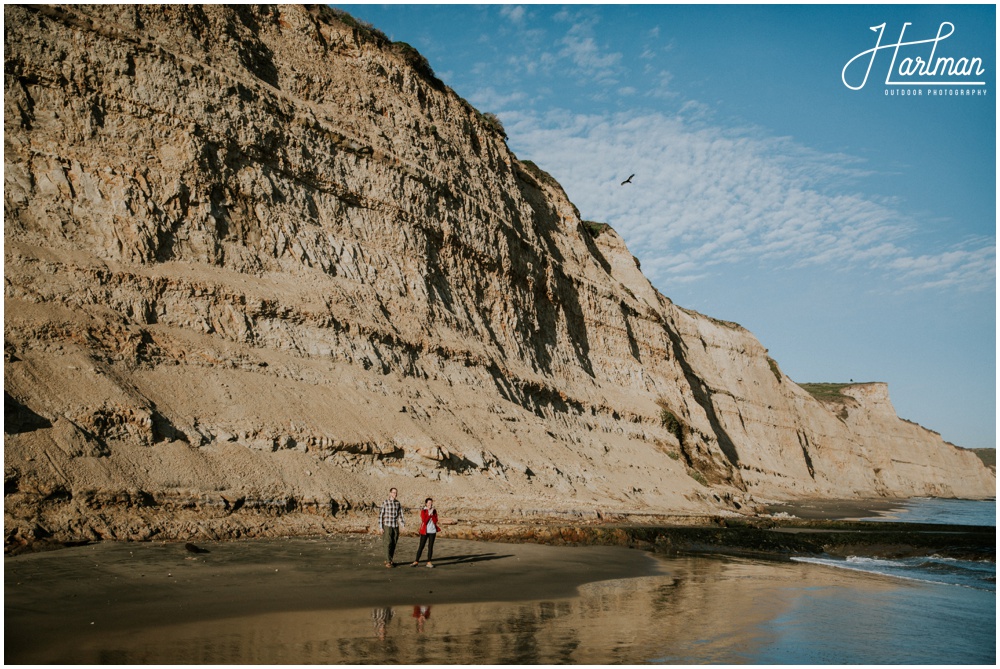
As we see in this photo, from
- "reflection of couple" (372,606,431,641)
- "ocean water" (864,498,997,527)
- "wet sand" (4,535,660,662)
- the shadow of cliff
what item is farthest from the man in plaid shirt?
"ocean water" (864,498,997,527)

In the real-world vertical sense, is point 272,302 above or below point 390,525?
above

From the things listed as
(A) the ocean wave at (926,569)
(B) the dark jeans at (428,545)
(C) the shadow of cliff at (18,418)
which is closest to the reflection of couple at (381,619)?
(B) the dark jeans at (428,545)

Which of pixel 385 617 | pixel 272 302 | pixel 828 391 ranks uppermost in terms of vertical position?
pixel 828 391

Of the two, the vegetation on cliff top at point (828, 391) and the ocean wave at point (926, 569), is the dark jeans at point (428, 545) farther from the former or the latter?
the vegetation on cliff top at point (828, 391)

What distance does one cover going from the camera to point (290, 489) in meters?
16.1

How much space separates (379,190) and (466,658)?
21328 millimetres

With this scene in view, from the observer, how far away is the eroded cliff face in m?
15.0

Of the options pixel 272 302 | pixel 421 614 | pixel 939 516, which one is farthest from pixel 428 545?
pixel 939 516

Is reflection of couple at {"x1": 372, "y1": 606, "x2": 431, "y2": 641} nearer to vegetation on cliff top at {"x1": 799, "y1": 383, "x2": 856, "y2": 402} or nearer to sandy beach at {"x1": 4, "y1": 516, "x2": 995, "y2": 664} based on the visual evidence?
sandy beach at {"x1": 4, "y1": 516, "x2": 995, "y2": 664}

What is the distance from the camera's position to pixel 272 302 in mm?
20672

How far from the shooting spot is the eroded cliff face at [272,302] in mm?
15023

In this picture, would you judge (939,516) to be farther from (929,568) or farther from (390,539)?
(390,539)

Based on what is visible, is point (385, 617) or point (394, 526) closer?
point (385, 617)

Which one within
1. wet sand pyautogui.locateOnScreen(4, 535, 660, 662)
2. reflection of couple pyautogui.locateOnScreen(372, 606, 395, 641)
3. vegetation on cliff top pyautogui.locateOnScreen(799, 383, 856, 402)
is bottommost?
wet sand pyautogui.locateOnScreen(4, 535, 660, 662)
